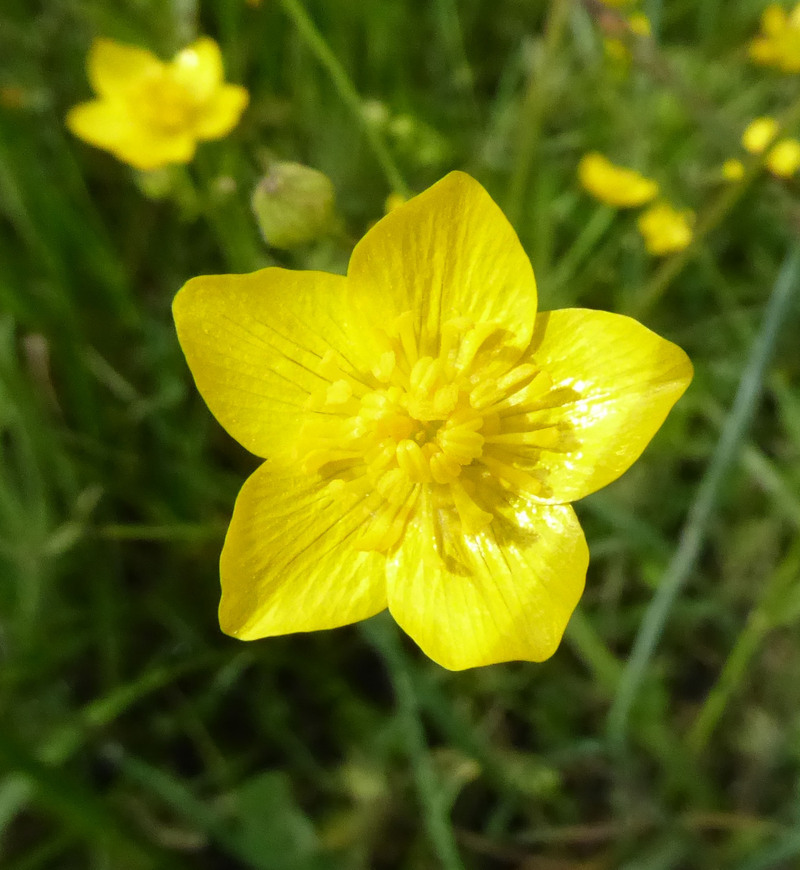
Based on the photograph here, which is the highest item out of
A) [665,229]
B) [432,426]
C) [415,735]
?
[432,426]

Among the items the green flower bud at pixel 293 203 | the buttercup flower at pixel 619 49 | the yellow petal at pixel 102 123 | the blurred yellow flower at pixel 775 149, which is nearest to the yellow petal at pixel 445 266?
the green flower bud at pixel 293 203

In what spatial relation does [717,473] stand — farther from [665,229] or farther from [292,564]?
[292,564]

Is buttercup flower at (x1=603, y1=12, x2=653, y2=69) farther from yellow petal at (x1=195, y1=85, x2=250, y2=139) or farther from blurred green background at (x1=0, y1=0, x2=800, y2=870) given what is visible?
yellow petal at (x1=195, y1=85, x2=250, y2=139)

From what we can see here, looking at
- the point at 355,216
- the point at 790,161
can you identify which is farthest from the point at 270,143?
the point at 790,161

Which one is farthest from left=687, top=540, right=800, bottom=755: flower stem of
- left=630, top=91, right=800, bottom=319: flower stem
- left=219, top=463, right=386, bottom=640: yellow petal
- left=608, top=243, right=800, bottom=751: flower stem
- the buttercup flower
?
the buttercup flower

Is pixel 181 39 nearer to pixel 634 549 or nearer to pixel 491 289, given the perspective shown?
pixel 491 289

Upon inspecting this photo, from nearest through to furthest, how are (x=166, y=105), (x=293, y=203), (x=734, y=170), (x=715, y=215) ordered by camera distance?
(x=293, y=203) → (x=715, y=215) → (x=734, y=170) → (x=166, y=105)

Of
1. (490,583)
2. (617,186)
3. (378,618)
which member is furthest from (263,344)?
(617,186)
